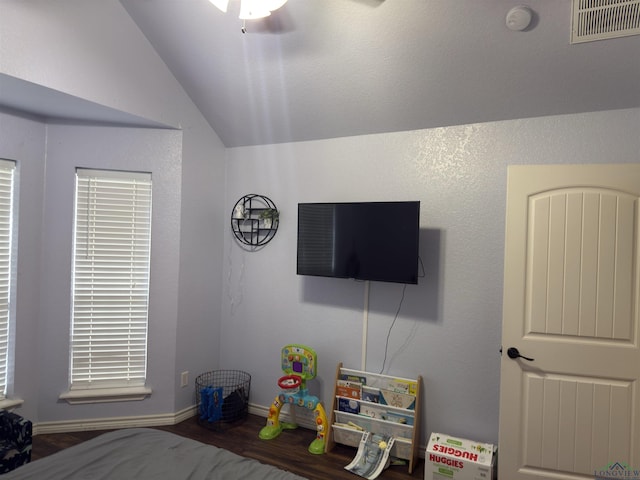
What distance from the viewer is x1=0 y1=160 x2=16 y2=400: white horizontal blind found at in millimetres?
2746

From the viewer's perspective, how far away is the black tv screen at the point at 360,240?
2588 millimetres

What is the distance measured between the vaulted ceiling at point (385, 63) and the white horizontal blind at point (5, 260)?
137cm

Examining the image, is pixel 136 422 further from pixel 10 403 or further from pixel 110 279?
pixel 110 279

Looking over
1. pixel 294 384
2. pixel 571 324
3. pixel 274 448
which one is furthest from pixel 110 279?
pixel 571 324

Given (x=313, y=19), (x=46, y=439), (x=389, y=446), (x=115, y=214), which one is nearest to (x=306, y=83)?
(x=313, y=19)

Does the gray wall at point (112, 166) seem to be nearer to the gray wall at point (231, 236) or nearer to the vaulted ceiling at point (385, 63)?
the gray wall at point (231, 236)

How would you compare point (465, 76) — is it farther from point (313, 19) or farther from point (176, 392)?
point (176, 392)

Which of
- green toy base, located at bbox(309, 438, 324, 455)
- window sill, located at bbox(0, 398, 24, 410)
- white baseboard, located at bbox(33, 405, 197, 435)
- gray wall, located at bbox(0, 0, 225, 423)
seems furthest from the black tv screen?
window sill, located at bbox(0, 398, 24, 410)

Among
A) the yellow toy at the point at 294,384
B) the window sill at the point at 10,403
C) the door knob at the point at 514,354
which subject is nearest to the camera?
the door knob at the point at 514,354

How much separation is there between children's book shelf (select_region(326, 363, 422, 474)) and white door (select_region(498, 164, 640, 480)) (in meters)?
0.55

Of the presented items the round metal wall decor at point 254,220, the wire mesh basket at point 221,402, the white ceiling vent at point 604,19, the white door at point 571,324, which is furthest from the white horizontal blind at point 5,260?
the white ceiling vent at point 604,19

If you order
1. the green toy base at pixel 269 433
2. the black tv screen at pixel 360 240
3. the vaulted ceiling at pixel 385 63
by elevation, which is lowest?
the green toy base at pixel 269 433

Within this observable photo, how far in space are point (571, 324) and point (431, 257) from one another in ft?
2.92

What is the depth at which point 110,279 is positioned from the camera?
10.1 ft
